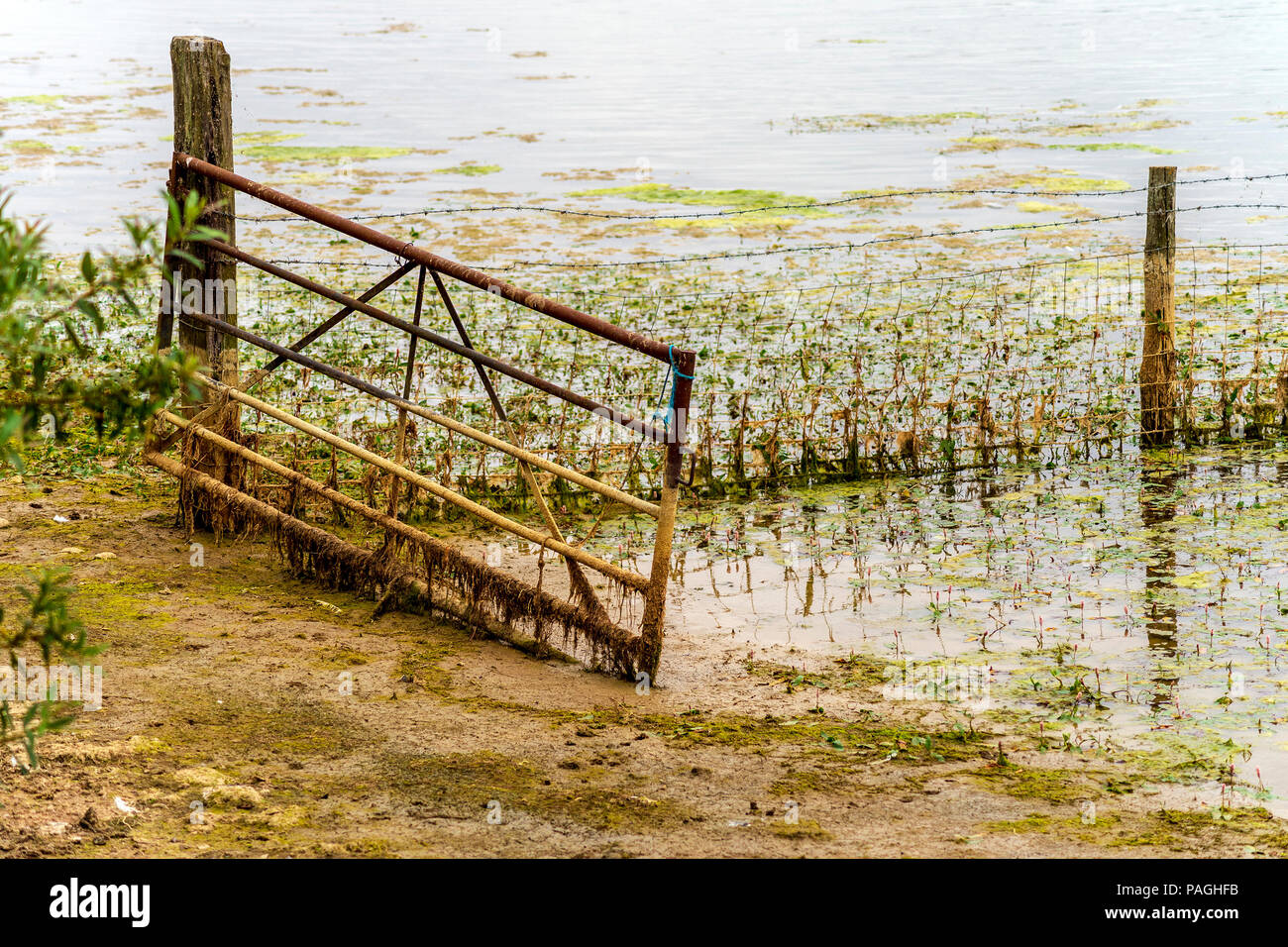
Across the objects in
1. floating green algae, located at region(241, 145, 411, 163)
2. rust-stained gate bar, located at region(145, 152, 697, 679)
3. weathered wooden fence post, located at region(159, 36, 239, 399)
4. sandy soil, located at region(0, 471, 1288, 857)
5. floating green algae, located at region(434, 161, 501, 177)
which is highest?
floating green algae, located at region(241, 145, 411, 163)

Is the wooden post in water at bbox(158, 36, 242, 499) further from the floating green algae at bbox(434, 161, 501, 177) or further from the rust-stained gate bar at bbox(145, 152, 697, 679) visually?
the floating green algae at bbox(434, 161, 501, 177)

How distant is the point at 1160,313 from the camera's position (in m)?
9.45

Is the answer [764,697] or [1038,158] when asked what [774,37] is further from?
[764,697]

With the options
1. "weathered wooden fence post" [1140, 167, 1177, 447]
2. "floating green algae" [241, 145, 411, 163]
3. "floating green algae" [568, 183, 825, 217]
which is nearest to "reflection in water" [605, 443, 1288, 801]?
"weathered wooden fence post" [1140, 167, 1177, 447]

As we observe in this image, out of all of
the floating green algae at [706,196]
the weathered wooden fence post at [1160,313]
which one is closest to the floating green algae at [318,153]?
the floating green algae at [706,196]

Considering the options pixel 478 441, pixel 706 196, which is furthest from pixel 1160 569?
pixel 706 196

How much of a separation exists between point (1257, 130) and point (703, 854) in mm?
22268

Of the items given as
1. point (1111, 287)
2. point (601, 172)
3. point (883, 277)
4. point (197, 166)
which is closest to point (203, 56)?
point (197, 166)

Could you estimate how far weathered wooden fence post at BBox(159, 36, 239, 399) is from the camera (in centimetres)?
759

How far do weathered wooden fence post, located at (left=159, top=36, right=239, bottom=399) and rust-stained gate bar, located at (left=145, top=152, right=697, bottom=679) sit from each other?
0.22 feet

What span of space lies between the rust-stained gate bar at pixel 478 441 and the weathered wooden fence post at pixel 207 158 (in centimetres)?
7
